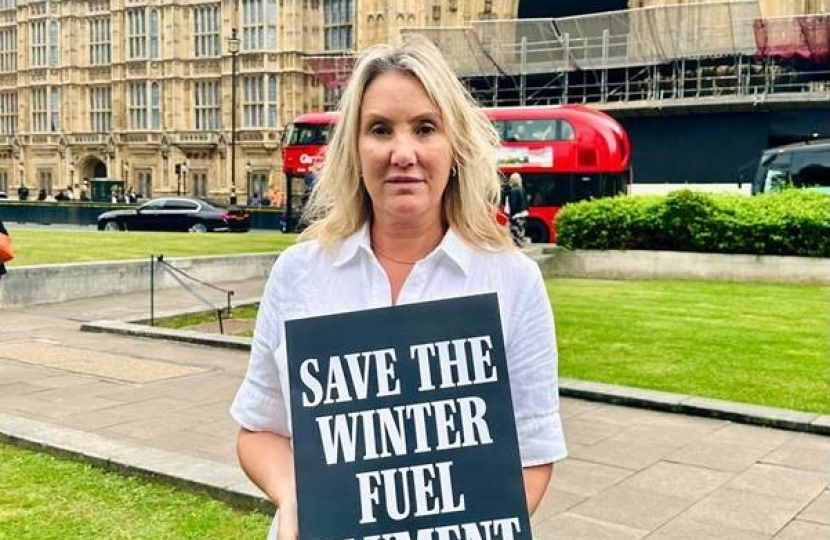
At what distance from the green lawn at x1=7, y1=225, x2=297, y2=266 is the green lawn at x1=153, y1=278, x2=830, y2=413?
20.0ft

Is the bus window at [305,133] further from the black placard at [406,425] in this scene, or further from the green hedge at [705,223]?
the black placard at [406,425]

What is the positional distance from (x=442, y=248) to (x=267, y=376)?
18.6 inches

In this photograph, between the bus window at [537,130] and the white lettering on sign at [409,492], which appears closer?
the white lettering on sign at [409,492]

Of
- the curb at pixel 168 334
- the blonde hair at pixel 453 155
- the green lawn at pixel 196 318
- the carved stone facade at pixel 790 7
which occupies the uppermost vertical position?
the carved stone facade at pixel 790 7

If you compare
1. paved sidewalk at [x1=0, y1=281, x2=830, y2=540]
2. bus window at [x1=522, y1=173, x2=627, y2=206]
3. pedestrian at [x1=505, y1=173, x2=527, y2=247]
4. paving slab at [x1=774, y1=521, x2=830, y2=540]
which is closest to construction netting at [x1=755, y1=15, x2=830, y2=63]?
bus window at [x1=522, y1=173, x2=627, y2=206]

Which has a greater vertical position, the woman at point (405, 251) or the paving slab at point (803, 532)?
the woman at point (405, 251)

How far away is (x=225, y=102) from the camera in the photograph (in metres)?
52.1


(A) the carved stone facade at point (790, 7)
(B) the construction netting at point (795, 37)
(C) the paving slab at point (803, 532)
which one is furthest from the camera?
(A) the carved stone facade at point (790, 7)

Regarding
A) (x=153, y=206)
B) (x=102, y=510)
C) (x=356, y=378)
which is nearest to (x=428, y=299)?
(x=356, y=378)

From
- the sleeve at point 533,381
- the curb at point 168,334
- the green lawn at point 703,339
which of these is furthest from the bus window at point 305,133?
the sleeve at point 533,381

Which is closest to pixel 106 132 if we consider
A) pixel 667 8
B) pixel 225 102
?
pixel 225 102

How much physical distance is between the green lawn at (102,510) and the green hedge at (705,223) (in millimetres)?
12999

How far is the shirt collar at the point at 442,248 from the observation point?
5.93ft

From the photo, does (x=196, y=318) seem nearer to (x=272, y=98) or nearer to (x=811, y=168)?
(x=811, y=168)
